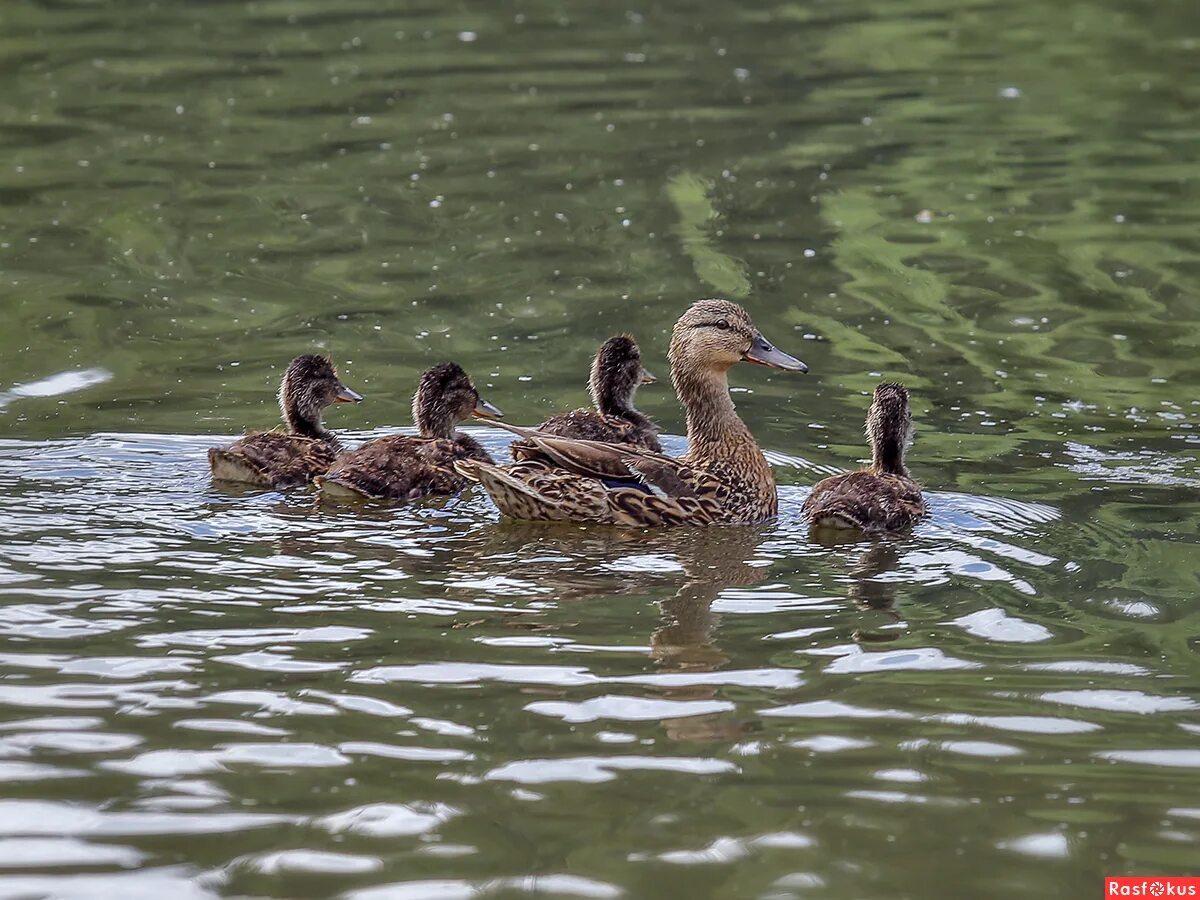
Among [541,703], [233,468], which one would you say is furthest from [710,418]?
[541,703]

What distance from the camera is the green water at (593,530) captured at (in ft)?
16.7

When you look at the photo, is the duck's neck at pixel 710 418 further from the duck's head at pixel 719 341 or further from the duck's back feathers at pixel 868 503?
the duck's back feathers at pixel 868 503

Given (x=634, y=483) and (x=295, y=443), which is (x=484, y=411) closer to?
(x=295, y=443)

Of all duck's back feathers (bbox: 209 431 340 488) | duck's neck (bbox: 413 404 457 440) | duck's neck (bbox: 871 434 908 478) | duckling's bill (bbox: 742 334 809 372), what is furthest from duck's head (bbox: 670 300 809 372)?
duck's back feathers (bbox: 209 431 340 488)

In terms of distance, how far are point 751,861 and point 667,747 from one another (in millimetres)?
731

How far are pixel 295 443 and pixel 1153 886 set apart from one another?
505 centimetres

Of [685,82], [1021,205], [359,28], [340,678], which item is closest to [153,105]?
[359,28]

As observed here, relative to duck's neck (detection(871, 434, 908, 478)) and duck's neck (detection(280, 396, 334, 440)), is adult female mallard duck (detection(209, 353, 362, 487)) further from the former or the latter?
duck's neck (detection(871, 434, 908, 478))

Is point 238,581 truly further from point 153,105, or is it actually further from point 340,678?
point 153,105

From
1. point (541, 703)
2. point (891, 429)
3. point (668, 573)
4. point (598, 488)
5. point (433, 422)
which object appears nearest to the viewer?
point (541, 703)

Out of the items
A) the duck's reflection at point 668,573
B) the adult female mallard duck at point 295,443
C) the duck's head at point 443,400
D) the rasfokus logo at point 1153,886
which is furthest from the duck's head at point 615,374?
the rasfokus logo at point 1153,886

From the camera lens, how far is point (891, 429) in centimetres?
844

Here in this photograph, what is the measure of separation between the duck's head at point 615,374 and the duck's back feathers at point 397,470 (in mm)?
1026

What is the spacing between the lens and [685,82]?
62.3 feet
